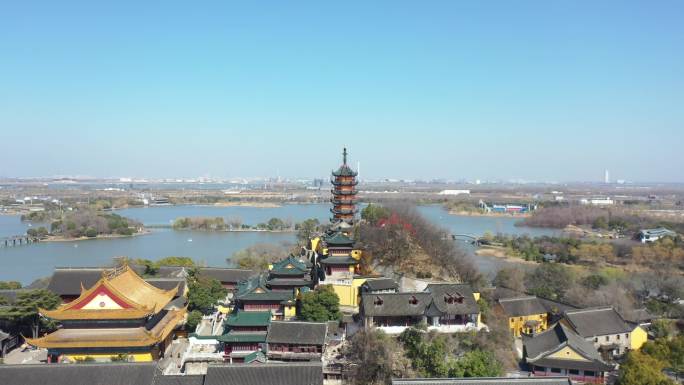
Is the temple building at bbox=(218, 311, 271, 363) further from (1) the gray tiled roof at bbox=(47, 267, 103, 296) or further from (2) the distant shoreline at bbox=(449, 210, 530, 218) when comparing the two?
(2) the distant shoreline at bbox=(449, 210, 530, 218)

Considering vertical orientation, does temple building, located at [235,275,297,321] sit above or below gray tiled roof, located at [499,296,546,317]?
above

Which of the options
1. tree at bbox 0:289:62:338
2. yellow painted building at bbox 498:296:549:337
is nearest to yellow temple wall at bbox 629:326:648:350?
yellow painted building at bbox 498:296:549:337

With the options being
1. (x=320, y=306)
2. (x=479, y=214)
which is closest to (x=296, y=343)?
(x=320, y=306)

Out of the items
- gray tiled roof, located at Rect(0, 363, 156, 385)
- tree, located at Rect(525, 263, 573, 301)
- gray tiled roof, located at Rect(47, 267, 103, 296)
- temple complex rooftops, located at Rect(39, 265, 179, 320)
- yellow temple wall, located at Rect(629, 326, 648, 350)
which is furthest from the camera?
tree, located at Rect(525, 263, 573, 301)

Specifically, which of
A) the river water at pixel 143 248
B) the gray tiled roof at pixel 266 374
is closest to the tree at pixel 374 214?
the river water at pixel 143 248

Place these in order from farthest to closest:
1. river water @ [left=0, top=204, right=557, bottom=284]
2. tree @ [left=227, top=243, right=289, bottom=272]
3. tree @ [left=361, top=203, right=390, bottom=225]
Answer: river water @ [left=0, top=204, right=557, bottom=284]
tree @ [left=227, top=243, right=289, bottom=272]
tree @ [left=361, top=203, right=390, bottom=225]

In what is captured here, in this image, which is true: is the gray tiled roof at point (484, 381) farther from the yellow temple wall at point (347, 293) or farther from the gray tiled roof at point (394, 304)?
the yellow temple wall at point (347, 293)
